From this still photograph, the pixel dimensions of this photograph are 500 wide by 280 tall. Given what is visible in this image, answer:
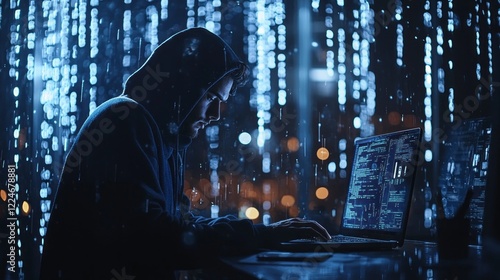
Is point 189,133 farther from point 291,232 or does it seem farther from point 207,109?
point 291,232

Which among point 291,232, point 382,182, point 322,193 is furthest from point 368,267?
point 322,193

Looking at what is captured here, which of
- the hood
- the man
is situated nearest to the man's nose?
the hood

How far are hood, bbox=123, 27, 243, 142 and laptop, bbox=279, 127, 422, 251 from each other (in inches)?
20.4

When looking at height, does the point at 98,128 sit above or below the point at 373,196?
above

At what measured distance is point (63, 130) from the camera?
10.5ft

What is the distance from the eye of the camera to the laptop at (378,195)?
4.53ft

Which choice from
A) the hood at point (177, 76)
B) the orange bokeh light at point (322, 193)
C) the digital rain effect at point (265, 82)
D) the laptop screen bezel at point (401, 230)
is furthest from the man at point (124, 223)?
the orange bokeh light at point (322, 193)

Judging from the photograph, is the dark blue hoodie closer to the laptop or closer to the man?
the man

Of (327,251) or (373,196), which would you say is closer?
(327,251)

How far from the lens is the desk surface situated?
0.93 m

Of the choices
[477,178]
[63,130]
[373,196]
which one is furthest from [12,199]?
[477,178]

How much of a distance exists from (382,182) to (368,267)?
0.51 meters

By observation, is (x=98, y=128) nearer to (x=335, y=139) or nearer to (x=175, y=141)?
(x=175, y=141)

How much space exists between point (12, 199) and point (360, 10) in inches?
101
